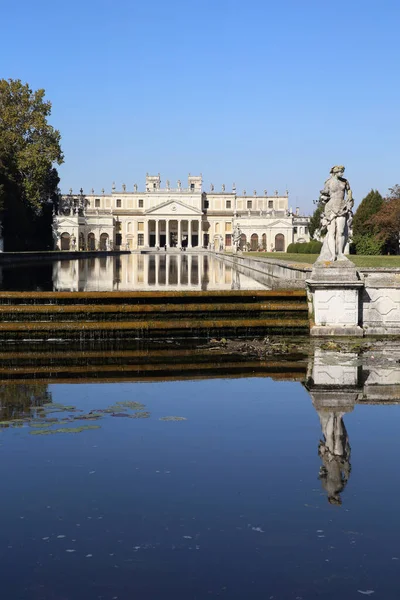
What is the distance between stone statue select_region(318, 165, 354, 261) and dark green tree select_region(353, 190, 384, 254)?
1633 inches

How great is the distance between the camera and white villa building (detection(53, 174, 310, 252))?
130250 mm

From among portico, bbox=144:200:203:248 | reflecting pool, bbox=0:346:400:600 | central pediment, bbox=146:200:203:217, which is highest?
central pediment, bbox=146:200:203:217

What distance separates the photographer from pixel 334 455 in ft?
19.5

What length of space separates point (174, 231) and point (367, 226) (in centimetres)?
8444

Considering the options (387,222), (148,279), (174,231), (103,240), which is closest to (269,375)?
(148,279)

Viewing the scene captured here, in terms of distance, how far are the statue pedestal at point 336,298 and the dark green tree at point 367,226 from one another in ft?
137

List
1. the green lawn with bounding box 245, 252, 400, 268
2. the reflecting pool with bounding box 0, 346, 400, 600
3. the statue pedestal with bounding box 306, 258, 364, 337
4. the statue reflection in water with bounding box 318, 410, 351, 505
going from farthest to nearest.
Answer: the green lawn with bounding box 245, 252, 400, 268, the statue pedestal with bounding box 306, 258, 364, 337, the statue reflection in water with bounding box 318, 410, 351, 505, the reflecting pool with bounding box 0, 346, 400, 600

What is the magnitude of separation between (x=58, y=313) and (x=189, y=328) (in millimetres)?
2386

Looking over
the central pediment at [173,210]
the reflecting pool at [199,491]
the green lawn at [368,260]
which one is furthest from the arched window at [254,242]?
the reflecting pool at [199,491]

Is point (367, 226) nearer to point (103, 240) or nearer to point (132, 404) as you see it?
point (132, 404)

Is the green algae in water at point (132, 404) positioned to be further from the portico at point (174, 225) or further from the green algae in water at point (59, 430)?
the portico at point (174, 225)

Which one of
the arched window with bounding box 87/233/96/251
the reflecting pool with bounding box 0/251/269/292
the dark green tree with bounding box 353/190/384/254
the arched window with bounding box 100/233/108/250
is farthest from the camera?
the arched window with bounding box 100/233/108/250

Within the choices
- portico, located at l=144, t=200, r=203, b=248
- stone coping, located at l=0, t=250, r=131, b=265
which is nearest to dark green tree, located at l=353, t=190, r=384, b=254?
stone coping, located at l=0, t=250, r=131, b=265

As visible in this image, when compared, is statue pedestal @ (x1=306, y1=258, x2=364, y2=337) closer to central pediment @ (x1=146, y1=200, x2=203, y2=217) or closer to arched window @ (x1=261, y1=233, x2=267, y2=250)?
arched window @ (x1=261, y1=233, x2=267, y2=250)
